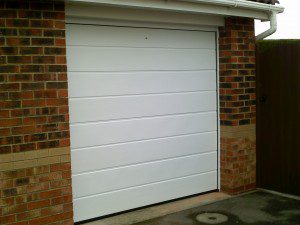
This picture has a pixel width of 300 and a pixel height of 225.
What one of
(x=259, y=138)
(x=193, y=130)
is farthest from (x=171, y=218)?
(x=259, y=138)

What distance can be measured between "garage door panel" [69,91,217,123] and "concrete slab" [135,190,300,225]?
1.35 m

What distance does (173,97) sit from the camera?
5.73 meters

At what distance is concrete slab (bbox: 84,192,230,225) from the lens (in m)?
5.11

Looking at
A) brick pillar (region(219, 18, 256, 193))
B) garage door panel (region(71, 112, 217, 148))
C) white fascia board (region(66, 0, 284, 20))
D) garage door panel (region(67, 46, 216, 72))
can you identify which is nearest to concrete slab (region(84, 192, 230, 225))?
brick pillar (region(219, 18, 256, 193))

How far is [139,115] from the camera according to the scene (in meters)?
5.42

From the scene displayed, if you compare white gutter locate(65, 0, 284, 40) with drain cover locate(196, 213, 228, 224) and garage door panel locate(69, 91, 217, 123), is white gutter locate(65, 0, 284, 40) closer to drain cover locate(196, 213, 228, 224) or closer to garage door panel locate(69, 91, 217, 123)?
garage door panel locate(69, 91, 217, 123)

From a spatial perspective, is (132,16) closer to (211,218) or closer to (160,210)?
(160,210)

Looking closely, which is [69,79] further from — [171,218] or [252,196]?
[252,196]

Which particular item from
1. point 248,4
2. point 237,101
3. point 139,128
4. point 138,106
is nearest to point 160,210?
point 139,128

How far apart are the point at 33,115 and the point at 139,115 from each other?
1.52m

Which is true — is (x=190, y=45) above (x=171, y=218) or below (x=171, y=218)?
above

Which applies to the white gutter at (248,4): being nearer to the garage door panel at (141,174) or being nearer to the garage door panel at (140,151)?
the garage door panel at (140,151)

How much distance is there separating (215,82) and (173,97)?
826 mm

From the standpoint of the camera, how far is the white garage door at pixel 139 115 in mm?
4984
